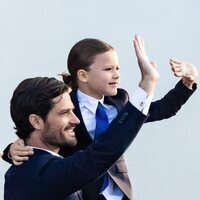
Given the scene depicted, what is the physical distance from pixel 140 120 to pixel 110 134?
0.22 ft

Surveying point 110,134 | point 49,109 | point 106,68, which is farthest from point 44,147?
point 106,68

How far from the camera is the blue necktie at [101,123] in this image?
6.56 ft

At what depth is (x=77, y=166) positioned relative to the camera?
4.34 feet

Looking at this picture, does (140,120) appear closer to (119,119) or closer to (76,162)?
(119,119)

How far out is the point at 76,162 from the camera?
4.36 ft

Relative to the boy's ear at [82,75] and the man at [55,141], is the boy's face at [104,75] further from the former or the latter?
the man at [55,141]

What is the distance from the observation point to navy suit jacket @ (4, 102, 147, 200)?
4.30 feet

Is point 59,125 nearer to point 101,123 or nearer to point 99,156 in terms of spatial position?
point 99,156

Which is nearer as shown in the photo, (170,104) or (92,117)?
(92,117)

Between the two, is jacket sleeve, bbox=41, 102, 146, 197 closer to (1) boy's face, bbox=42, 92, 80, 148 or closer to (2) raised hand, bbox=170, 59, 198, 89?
(1) boy's face, bbox=42, 92, 80, 148

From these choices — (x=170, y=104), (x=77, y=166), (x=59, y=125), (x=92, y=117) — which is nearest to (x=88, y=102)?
(x=92, y=117)

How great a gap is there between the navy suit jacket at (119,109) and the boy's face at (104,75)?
2.8 inches

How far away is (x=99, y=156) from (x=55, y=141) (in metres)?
0.18

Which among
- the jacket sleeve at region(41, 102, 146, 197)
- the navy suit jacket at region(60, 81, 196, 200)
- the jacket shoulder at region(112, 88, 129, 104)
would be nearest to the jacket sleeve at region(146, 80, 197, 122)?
the navy suit jacket at region(60, 81, 196, 200)
